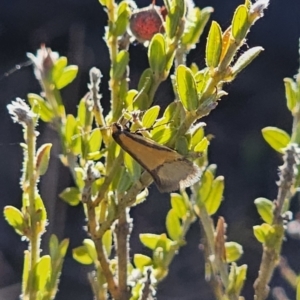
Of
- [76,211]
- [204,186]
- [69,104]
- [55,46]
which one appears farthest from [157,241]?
[55,46]

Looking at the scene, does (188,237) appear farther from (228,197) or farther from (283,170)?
(283,170)

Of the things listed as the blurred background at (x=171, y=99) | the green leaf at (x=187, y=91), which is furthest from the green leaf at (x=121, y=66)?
the blurred background at (x=171, y=99)

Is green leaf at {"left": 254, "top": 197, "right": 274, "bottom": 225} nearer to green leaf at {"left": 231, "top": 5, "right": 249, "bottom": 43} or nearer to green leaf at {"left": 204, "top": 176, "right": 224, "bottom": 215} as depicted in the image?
green leaf at {"left": 204, "top": 176, "right": 224, "bottom": 215}

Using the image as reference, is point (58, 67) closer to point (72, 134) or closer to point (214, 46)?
point (72, 134)

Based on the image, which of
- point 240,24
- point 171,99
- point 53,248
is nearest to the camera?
point 240,24

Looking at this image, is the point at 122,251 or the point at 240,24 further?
the point at 122,251

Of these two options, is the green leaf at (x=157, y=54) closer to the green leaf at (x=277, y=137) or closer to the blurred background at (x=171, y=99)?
the green leaf at (x=277, y=137)

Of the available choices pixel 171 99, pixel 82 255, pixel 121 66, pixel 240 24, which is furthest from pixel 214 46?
pixel 171 99

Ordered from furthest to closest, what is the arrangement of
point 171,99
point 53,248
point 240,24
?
point 171,99, point 53,248, point 240,24
